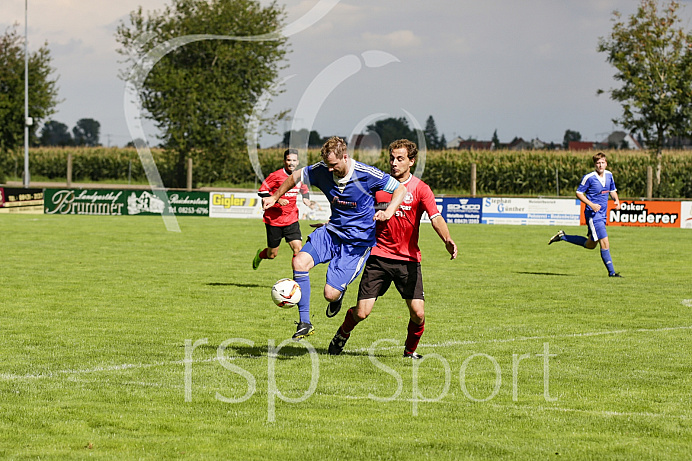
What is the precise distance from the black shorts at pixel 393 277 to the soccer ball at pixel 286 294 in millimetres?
741

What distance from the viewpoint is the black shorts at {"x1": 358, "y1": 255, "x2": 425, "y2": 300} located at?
8438mm

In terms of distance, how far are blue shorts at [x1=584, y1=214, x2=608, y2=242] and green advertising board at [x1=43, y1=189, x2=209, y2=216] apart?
24283 mm

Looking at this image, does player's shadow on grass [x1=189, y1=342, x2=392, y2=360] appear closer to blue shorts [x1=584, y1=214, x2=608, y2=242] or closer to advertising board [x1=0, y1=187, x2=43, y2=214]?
blue shorts [x1=584, y1=214, x2=608, y2=242]

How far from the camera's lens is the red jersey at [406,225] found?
8445 millimetres

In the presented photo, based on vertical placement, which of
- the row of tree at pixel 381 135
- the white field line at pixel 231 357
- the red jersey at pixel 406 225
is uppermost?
the row of tree at pixel 381 135

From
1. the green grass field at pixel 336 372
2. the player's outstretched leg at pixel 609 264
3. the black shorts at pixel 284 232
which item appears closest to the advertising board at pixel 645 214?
the player's outstretched leg at pixel 609 264

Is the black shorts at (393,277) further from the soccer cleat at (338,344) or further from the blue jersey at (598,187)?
the blue jersey at (598,187)

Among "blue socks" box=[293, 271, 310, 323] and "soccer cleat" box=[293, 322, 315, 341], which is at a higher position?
"blue socks" box=[293, 271, 310, 323]

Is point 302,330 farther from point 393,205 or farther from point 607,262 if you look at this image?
point 607,262

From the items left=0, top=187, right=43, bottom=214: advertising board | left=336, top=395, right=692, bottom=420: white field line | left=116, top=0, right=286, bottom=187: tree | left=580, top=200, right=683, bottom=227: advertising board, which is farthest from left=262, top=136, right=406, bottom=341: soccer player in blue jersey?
left=116, top=0, right=286, bottom=187: tree

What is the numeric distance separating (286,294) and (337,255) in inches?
27.4

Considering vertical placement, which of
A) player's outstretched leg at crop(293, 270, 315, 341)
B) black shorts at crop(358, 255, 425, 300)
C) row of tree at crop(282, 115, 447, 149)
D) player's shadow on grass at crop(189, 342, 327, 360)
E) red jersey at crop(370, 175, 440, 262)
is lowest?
player's shadow on grass at crop(189, 342, 327, 360)

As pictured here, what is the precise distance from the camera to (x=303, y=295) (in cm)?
918

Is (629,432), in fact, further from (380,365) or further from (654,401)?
(380,365)
